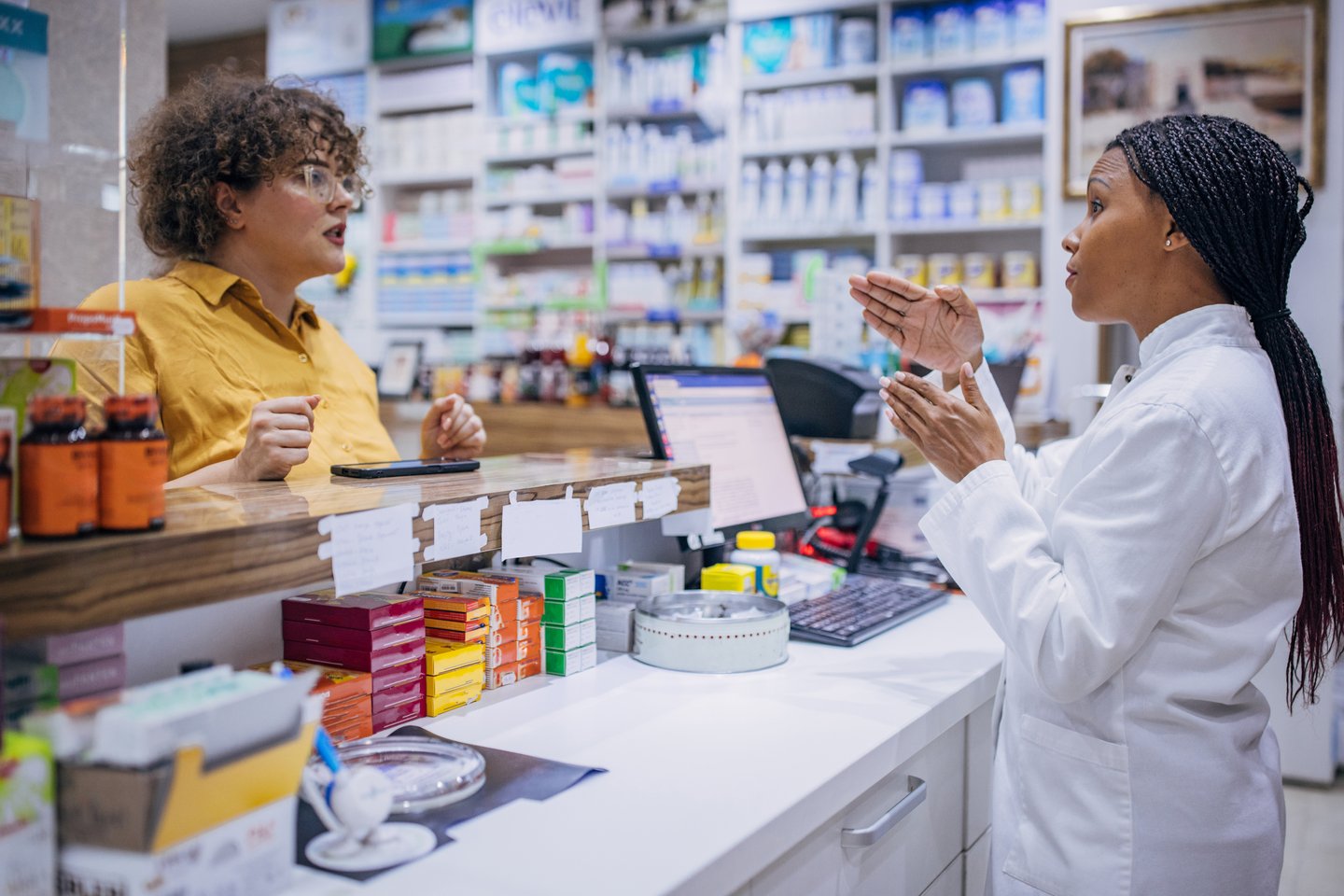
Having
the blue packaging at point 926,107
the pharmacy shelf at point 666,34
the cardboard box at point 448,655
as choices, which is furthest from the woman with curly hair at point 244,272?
the pharmacy shelf at point 666,34

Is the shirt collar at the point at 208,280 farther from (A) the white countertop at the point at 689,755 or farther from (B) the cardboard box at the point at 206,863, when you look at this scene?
(B) the cardboard box at the point at 206,863

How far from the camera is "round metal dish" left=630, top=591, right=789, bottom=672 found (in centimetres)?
159

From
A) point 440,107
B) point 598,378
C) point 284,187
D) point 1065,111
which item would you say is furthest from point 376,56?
point 284,187

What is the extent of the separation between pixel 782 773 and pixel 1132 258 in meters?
0.81

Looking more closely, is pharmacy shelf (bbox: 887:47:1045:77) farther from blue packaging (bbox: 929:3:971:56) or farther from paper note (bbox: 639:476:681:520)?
paper note (bbox: 639:476:681:520)

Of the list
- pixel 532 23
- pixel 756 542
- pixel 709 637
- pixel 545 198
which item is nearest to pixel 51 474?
pixel 709 637

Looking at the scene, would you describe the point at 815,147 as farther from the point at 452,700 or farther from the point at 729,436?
the point at 452,700

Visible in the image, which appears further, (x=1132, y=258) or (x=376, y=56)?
(x=376, y=56)

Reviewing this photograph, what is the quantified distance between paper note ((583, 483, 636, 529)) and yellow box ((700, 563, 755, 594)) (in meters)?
0.26

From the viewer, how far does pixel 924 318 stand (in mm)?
1803

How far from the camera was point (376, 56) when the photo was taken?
639 cm

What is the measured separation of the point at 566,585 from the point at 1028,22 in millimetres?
4165

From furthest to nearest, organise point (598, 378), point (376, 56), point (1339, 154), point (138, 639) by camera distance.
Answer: point (376, 56) → point (598, 378) → point (1339, 154) → point (138, 639)

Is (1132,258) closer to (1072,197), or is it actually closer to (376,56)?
(1072,197)
